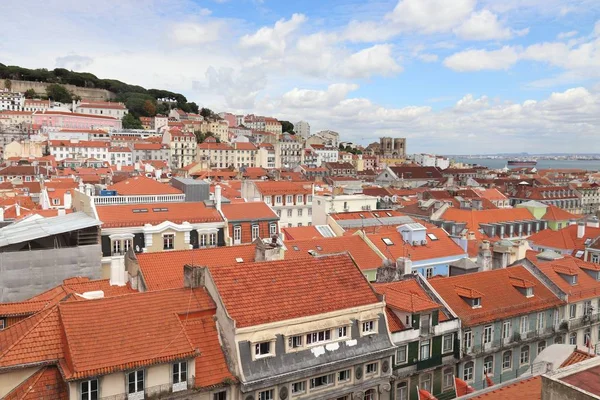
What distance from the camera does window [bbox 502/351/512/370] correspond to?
26766mm

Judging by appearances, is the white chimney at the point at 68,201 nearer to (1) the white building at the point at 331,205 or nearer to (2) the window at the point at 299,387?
(1) the white building at the point at 331,205

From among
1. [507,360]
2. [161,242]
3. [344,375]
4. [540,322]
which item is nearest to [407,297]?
[344,375]

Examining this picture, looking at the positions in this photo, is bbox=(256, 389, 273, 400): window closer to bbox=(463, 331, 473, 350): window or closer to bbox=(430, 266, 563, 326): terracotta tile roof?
bbox=(430, 266, 563, 326): terracotta tile roof

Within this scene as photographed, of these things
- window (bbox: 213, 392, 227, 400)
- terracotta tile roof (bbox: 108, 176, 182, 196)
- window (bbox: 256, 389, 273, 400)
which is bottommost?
window (bbox: 256, 389, 273, 400)

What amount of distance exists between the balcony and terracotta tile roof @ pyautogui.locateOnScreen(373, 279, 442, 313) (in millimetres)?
2475

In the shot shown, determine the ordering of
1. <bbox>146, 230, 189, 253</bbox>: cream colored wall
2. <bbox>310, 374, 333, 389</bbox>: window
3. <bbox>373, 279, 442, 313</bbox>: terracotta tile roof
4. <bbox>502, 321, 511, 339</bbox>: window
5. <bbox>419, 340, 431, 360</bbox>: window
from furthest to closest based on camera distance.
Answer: <bbox>146, 230, 189, 253</bbox>: cream colored wall → <bbox>502, 321, 511, 339</bbox>: window → <bbox>419, 340, 431, 360</bbox>: window → <bbox>373, 279, 442, 313</bbox>: terracotta tile roof → <bbox>310, 374, 333, 389</bbox>: window

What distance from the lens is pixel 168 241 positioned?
35.0 m

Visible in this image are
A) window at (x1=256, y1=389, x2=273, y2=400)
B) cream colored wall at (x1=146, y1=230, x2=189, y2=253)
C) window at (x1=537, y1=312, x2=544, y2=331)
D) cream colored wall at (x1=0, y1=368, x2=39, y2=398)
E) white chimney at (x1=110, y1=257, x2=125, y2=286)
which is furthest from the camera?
cream colored wall at (x1=146, y1=230, x2=189, y2=253)

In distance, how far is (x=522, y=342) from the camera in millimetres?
27219

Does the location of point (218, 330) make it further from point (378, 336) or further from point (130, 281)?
point (130, 281)

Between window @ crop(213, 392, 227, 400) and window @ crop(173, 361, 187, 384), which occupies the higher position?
window @ crop(173, 361, 187, 384)

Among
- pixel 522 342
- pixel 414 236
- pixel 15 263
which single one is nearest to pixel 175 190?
pixel 15 263

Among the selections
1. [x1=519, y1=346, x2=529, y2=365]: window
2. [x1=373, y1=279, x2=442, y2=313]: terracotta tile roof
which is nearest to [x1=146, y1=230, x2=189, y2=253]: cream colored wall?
[x1=373, y1=279, x2=442, y2=313]: terracotta tile roof

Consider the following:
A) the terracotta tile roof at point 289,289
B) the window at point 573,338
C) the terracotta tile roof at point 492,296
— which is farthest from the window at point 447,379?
the window at point 573,338
